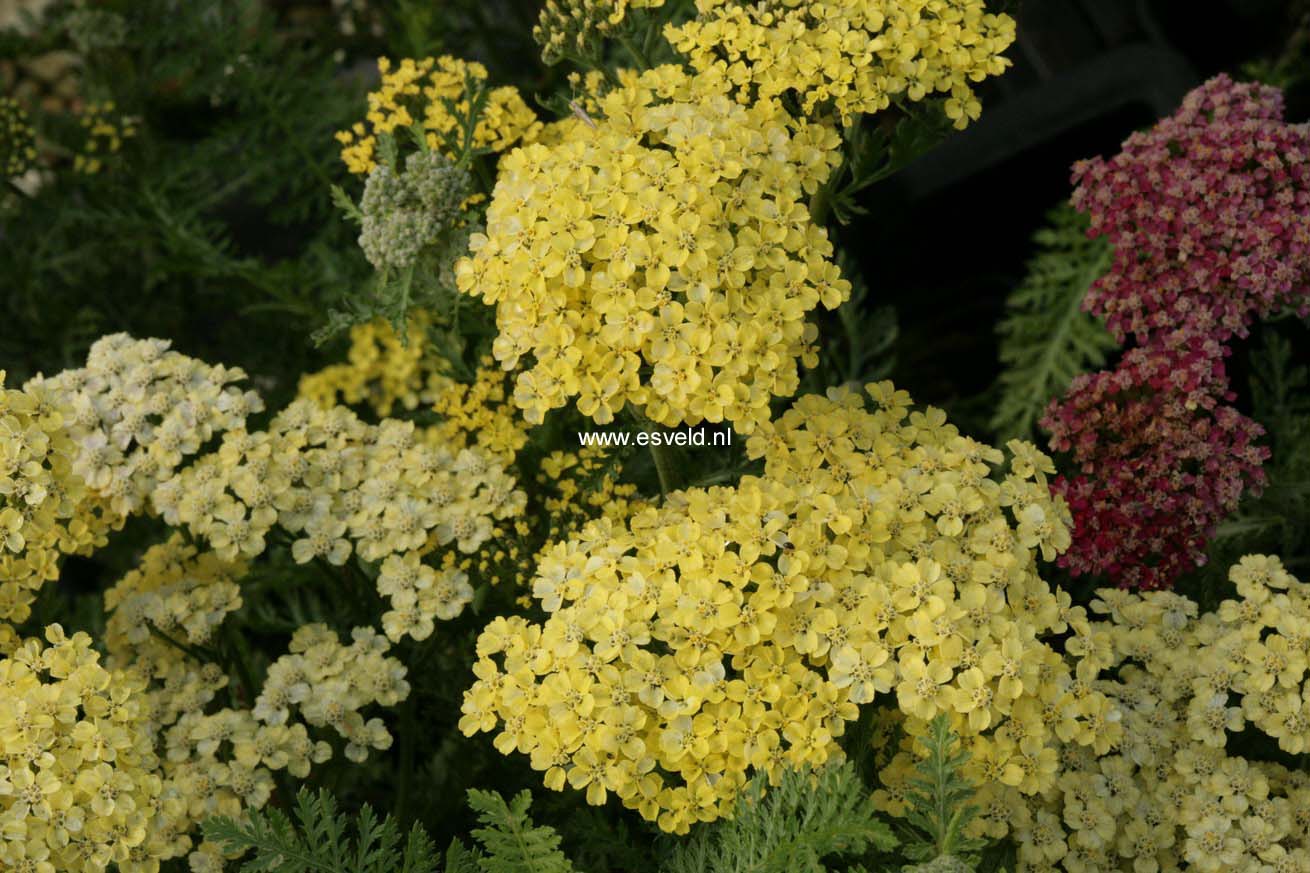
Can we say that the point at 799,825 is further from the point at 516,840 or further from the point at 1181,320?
the point at 1181,320

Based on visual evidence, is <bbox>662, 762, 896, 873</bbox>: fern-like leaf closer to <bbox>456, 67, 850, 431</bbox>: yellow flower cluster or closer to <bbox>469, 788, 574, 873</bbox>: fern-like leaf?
<bbox>469, 788, 574, 873</bbox>: fern-like leaf

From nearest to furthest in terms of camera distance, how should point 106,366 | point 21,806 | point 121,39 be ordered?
point 21,806 → point 106,366 → point 121,39

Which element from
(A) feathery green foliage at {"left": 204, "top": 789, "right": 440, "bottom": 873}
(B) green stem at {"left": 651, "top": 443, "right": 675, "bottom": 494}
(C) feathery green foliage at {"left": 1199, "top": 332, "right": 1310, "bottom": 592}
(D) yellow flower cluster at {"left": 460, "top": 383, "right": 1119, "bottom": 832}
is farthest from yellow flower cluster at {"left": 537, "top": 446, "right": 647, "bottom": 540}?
(C) feathery green foliage at {"left": 1199, "top": 332, "right": 1310, "bottom": 592}

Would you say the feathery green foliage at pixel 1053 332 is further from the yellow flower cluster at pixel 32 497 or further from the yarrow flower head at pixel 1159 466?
the yellow flower cluster at pixel 32 497

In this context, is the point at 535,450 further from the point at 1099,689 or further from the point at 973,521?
the point at 1099,689

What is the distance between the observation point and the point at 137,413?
1780mm

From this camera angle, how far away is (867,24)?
1614 mm

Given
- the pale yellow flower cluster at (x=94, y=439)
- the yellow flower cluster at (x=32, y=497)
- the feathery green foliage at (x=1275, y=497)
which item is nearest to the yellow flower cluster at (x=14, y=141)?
the pale yellow flower cluster at (x=94, y=439)

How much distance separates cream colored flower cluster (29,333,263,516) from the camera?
1.77 m

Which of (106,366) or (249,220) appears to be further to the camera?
(249,220)

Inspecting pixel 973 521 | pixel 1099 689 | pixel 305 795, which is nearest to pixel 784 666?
pixel 973 521

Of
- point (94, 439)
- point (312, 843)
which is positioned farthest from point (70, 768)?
point (94, 439)

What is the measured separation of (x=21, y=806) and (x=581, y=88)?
1.17 metres

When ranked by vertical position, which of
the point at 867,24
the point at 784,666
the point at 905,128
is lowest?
the point at 784,666
